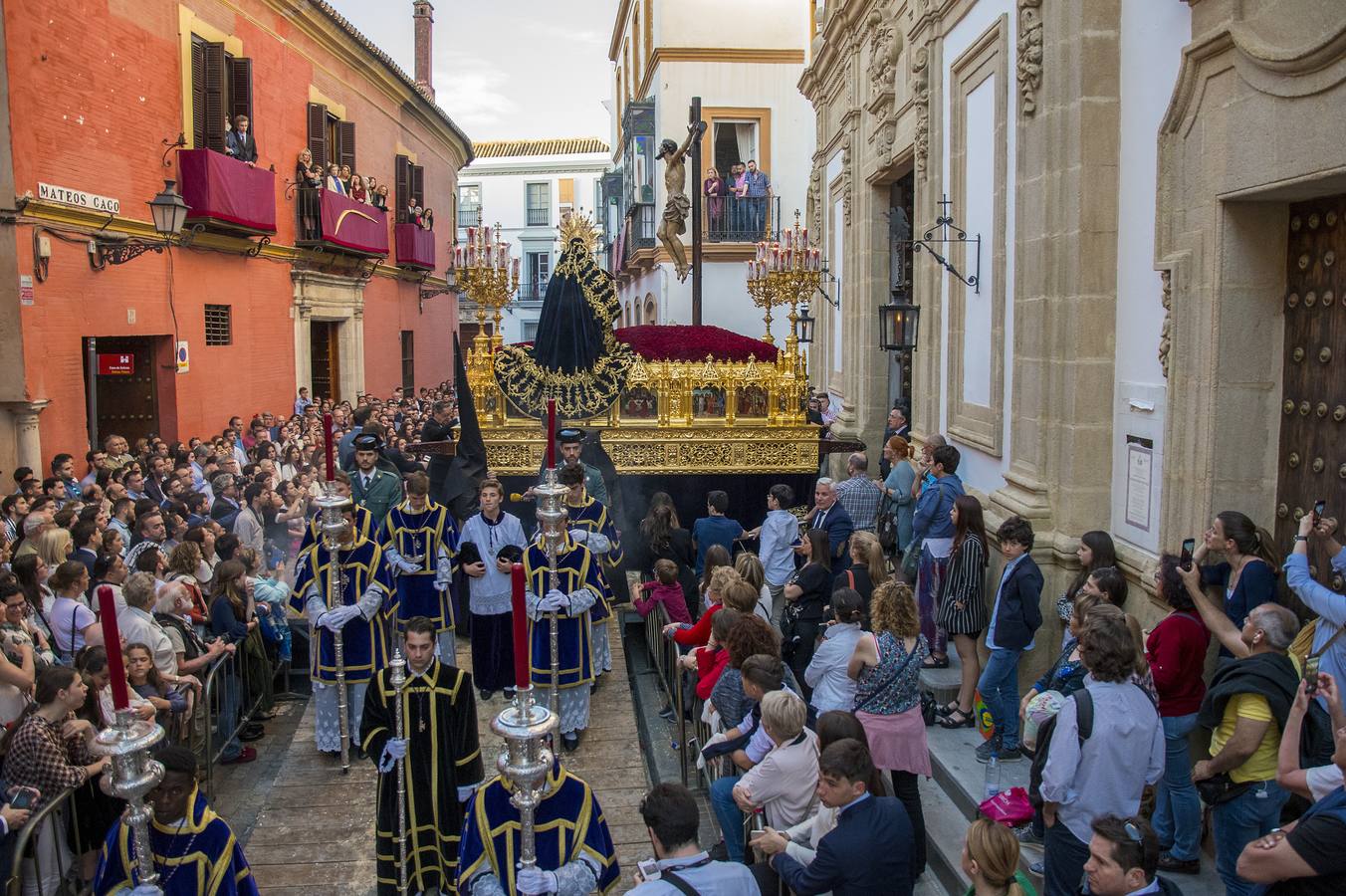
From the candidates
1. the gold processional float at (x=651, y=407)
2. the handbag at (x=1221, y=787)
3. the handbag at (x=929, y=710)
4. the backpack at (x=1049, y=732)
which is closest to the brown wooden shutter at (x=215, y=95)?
the gold processional float at (x=651, y=407)

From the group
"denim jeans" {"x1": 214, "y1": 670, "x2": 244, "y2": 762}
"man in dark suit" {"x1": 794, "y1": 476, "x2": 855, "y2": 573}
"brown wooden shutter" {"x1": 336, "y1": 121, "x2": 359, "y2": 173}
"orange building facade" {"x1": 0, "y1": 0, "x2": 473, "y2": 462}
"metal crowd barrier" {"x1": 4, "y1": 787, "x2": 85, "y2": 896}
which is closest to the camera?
"metal crowd barrier" {"x1": 4, "y1": 787, "x2": 85, "y2": 896}

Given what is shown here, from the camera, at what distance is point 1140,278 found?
254 inches

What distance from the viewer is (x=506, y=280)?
1127 centimetres

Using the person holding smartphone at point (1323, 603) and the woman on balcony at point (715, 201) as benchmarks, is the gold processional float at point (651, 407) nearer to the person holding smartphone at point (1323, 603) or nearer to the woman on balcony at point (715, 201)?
the person holding smartphone at point (1323, 603)

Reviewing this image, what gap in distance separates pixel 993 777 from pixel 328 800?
3940 mm

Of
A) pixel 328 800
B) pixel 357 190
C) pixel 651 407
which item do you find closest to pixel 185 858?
pixel 328 800

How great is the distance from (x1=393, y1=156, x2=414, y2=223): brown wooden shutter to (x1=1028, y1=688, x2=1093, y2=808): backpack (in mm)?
23575

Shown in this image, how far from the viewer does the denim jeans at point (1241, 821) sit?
4.17 meters

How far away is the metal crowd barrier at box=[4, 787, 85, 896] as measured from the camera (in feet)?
14.1

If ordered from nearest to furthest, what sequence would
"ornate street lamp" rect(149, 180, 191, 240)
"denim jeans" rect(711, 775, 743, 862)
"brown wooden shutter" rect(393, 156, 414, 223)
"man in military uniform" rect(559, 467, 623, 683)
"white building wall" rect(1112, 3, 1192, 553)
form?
"denim jeans" rect(711, 775, 743, 862)
"white building wall" rect(1112, 3, 1192, 553)
"man in military uniform" rect(559, 467, 623, 683)
"ornate street lamp" rect(149, 180, 191, 240)
"brown wooden shutter" rect(393, 156, 414, 223)

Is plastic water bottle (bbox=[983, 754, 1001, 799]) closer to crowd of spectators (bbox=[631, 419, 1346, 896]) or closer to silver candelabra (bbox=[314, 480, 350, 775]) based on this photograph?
crowd of spectators (bbox=[631, 419, 1346, 896])

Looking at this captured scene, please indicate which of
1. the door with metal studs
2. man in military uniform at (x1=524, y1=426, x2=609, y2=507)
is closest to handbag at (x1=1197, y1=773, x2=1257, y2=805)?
the door with metal studs

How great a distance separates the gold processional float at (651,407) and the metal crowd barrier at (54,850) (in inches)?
249

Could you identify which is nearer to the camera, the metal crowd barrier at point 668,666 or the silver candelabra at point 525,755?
the silver candelabra at point 525,755
